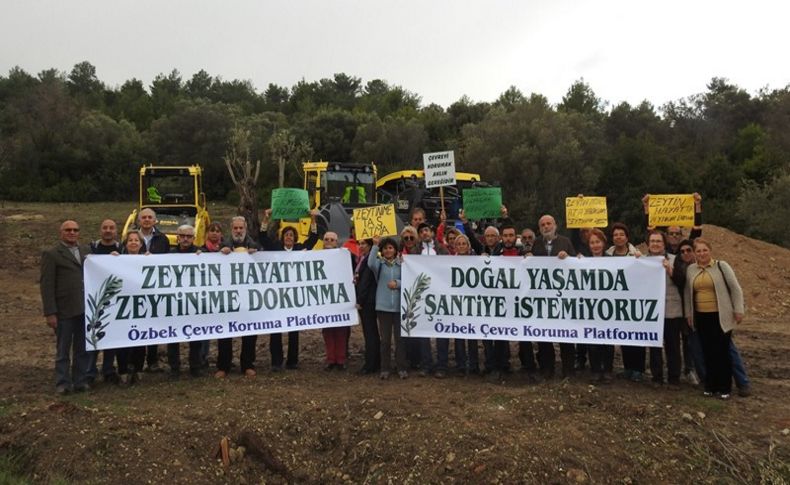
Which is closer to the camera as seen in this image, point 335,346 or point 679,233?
point 335,346

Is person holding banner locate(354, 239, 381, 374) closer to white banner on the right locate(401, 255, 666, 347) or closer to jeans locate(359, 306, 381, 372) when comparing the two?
jeans locate(359, 306, 381, 372)

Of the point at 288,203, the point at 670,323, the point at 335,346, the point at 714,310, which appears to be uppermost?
the point at 288,203

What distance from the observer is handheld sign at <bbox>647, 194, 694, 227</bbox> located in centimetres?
869

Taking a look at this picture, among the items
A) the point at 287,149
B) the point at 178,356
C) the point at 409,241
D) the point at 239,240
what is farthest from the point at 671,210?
the point at 287,149

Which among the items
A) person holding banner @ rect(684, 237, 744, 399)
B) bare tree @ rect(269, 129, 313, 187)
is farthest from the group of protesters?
bare tree @ rect(269, 129, 313, 187)

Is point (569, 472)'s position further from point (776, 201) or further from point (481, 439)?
point (776, 201)

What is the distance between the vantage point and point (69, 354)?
265 inches

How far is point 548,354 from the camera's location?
23.9ft

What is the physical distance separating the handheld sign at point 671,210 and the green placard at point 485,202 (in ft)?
8.03

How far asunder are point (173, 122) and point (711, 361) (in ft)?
140

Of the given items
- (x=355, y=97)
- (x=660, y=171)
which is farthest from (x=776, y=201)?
(x=355, y=97)

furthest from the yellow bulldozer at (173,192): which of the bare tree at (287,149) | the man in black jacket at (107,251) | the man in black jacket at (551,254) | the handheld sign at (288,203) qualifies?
the bare tree at (287,149)

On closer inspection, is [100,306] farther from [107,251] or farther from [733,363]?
[733,363]

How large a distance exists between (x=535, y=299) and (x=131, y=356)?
4.77 meters
